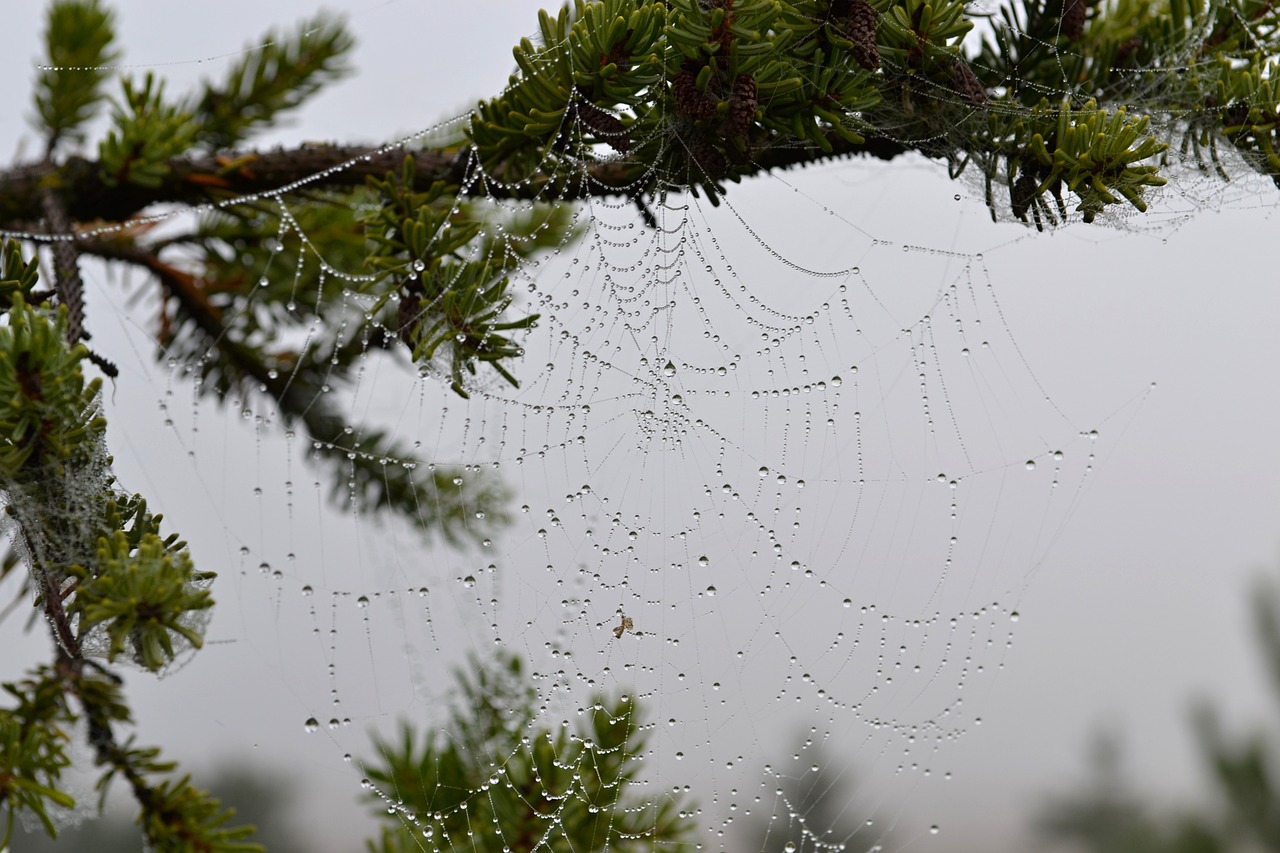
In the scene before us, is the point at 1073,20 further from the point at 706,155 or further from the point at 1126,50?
the point at 706,155

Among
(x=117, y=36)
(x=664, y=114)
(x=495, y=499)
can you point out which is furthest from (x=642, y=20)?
(x=117, y=36)

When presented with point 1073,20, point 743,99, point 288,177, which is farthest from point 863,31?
point 288,177

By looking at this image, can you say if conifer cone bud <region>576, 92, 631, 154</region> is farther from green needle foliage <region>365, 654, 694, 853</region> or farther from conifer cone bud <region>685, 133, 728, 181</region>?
green needle foliage <region>365, 654, 694, 853</region>

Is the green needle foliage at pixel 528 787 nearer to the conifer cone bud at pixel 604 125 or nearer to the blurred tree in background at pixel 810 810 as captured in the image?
the blurred tree in background at pixel 810 810

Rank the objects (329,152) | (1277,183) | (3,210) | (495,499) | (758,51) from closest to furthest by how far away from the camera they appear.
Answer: (758,51) → (1277,183) → (329,152) → (3,210) → (495,499)

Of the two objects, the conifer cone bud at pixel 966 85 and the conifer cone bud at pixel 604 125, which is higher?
the conifer cone bud at pixel 966 85

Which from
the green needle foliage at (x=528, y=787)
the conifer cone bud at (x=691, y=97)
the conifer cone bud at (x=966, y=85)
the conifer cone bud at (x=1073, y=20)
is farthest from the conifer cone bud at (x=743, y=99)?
the green needle foliage at (x=528, y=787)

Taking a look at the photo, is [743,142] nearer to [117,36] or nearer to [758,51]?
[758,51]
